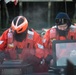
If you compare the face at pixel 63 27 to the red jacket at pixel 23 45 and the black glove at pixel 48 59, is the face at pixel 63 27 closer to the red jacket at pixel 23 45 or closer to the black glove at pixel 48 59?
the red jacket at pixel 23 45

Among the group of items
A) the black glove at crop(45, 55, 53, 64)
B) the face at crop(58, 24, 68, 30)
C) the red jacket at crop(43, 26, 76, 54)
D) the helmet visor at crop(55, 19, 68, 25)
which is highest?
the helmet visor at crop(55, 19, 68, 25)

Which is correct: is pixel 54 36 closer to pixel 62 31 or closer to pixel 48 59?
pixel 62 31

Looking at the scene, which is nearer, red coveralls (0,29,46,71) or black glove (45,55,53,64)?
black glove (45,55,53,64)

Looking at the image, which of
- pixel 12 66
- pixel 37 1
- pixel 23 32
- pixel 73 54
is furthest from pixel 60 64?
pixel 37 1

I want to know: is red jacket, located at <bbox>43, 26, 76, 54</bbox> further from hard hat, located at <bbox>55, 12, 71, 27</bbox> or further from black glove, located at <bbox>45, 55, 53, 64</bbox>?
black glove, located at <bbox>45, 55, 53, 64</bbox>

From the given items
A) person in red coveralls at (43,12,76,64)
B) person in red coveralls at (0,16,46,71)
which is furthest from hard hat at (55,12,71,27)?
person in red coveralls at (0,16,46,71)

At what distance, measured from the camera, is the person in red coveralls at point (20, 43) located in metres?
2.74

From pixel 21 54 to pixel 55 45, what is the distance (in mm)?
532

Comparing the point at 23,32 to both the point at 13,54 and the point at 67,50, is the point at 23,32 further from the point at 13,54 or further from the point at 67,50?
the point at 67,50

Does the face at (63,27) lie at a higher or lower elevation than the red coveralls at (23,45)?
higher

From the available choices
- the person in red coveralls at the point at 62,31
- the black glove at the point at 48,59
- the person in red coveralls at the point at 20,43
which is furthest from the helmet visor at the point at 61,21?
the black glove at the point at 48,59

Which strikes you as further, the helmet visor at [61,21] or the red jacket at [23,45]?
the helmet visor at [61,21]

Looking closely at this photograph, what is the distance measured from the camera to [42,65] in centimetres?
267

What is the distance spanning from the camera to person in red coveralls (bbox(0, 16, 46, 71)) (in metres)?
2.74
